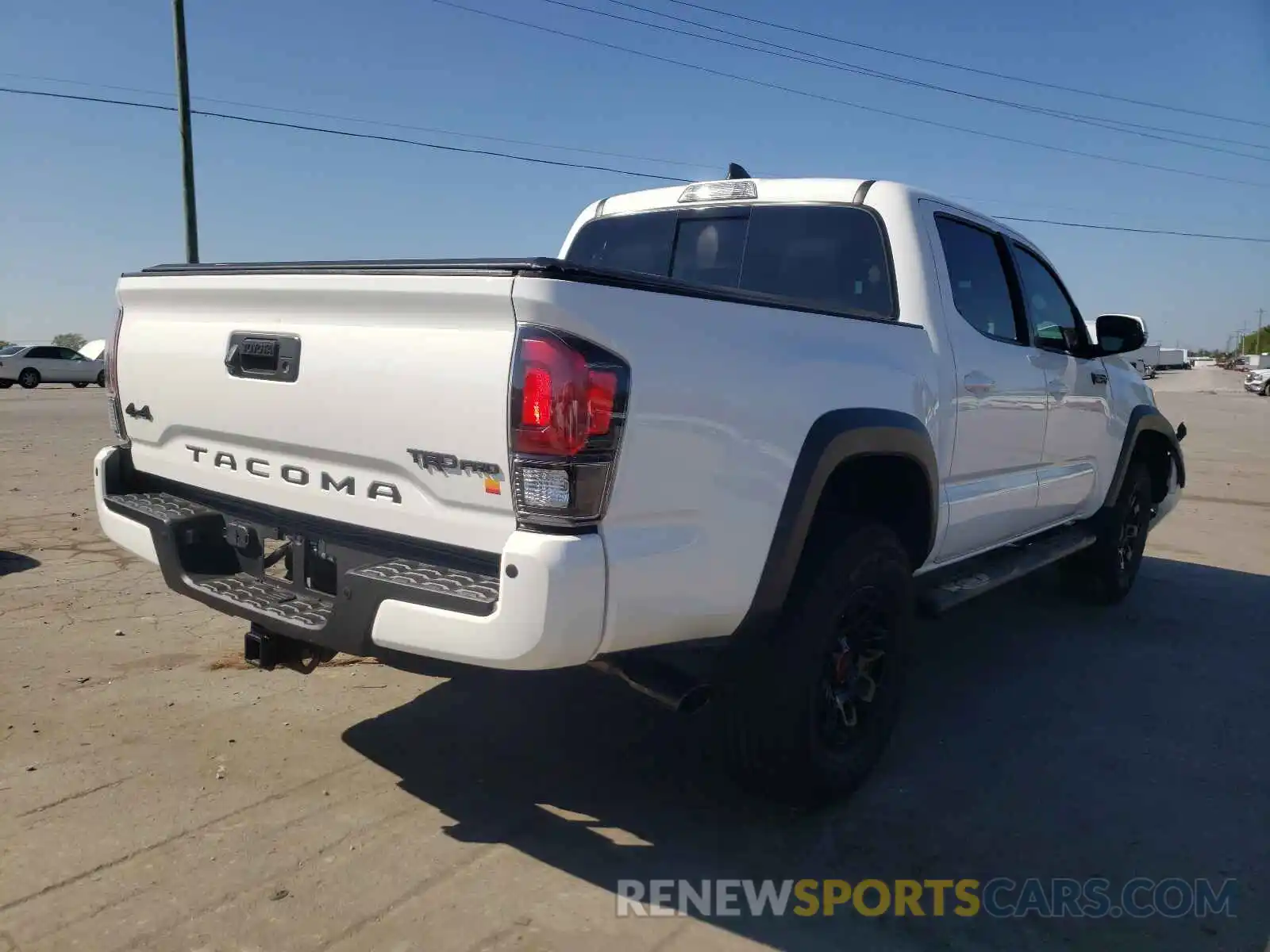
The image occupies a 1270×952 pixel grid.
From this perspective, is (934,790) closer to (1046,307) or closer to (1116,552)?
(1046,307)

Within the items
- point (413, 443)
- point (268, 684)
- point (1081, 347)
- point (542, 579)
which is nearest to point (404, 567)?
point (413, 443)

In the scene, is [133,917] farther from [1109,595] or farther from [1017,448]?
[1109,595]

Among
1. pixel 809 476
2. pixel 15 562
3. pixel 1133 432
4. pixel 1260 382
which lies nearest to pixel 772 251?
pixel 809 476

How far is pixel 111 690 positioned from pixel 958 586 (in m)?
3.46

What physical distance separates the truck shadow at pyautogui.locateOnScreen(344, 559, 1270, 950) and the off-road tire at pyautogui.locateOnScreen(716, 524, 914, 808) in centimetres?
20

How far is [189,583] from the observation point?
312cm

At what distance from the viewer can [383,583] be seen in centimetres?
256

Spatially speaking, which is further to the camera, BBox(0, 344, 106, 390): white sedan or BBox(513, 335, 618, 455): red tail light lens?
BBox(0, 344, 106, 390): white sedan

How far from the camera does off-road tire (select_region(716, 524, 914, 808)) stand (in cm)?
301

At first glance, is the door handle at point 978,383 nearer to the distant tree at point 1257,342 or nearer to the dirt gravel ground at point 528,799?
the dirt gravel ground at point 528,799

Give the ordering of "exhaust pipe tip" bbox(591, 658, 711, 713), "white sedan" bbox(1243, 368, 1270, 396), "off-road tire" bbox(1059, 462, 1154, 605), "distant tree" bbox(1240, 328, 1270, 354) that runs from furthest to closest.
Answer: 1. "distant tree" bbox(1240, 328, 1270, 354)
2. "white sedan" bbox(1243, 368, 1270, 396)
3. "off-road tire" bbox(1059, 462, 1154, 605)
4. "exhaust pipe tip" bbox(591, 658, 711, 713)

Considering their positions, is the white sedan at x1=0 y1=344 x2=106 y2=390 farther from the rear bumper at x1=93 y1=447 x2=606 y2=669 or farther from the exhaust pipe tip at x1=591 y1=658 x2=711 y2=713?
the exhaust pipe tip at x1=591 y1=658 x2=711 y2=713

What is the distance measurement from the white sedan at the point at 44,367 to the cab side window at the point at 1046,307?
115 ft

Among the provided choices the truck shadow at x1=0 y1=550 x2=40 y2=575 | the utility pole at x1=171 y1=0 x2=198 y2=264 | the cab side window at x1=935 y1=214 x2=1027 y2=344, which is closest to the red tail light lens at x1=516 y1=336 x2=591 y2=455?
the cab side window at x1=935 y1=214 x2=1027 y2=344
